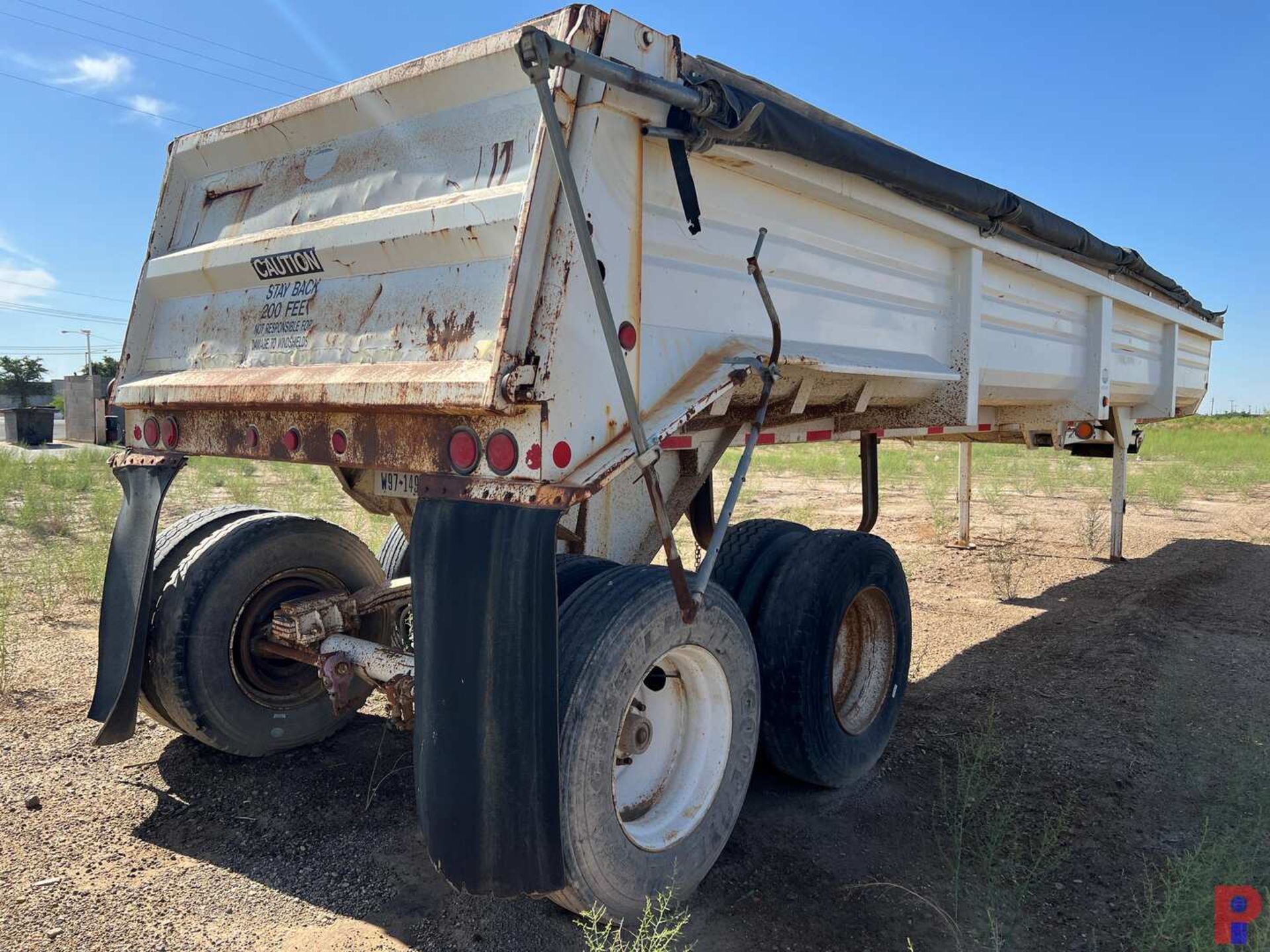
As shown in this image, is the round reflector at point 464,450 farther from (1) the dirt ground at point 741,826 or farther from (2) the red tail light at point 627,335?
(1) the dirt ground at point 741,826

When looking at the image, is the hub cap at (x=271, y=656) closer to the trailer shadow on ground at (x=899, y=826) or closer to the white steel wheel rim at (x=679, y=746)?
the trailer shadow on ground at (x=899, y=826)

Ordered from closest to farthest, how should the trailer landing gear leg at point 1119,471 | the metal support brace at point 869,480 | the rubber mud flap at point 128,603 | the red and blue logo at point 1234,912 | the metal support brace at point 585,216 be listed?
the metal support brace at point 585,216 < the red and blue logo at point 1234,912 < the rubber mud flap at point 128,603 < the metal support brace at point 869,480 < the trailer landing gear leg at point 1119,471

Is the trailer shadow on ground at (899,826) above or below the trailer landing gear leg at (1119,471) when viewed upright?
below

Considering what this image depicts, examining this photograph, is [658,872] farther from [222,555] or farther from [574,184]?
[222,555]

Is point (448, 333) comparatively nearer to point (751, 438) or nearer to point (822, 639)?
point (751, 438)

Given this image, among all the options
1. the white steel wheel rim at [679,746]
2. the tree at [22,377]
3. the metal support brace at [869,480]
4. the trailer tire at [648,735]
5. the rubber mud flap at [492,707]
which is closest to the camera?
the rubber mud flap at [492,707]

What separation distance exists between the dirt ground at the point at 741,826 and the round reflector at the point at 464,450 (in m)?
1.41

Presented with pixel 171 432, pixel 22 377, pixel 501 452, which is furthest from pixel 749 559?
pixel 22 377

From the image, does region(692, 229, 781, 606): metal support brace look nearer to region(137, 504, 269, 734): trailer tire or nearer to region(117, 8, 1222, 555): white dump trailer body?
region(117, 8, 1222, 555): white dump trailer body

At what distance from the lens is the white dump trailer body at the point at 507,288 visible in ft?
7.93

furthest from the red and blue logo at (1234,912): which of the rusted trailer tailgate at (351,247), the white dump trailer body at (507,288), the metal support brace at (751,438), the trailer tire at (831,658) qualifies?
the rusted trailer tailgate at (351,247)

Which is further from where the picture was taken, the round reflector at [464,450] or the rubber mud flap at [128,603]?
the rubber mud flap at [128,603]

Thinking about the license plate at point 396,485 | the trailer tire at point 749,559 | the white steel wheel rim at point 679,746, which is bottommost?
the white steel wheel rim at point 679,746

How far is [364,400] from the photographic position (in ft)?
8.71
